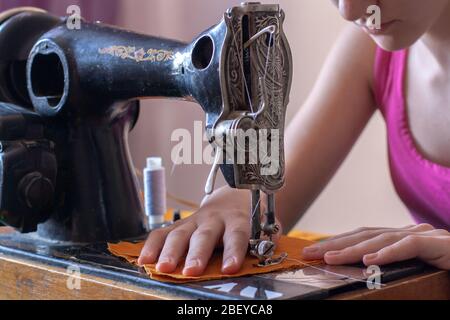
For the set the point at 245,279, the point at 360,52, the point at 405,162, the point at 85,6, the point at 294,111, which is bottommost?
the point at 245,279

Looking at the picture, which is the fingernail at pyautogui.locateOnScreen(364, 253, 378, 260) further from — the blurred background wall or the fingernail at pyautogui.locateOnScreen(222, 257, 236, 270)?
the blurred background wall

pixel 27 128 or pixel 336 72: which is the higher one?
pixel 336 72

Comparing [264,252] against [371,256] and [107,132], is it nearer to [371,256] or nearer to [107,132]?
[371,256]

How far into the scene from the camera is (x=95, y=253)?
1.01 metres

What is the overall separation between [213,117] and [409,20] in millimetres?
386

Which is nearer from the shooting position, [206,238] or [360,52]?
[206,238]

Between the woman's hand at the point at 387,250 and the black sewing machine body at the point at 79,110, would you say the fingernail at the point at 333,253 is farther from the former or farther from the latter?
the black sewing machine body at the point at 79,110

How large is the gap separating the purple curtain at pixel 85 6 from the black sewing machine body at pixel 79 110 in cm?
98

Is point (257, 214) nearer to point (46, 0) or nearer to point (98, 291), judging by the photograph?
point (98, 291)

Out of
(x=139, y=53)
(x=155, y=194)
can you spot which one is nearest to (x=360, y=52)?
(x=155, y=194)

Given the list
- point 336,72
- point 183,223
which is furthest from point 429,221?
point 183,223

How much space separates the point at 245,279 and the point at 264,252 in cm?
6

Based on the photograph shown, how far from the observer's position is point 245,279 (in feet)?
2.82

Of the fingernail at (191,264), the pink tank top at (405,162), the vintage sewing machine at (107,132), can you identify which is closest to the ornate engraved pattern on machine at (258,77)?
the vintage sewing machine at (107,132)
